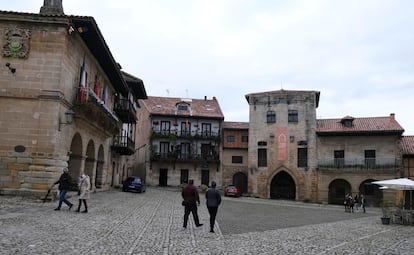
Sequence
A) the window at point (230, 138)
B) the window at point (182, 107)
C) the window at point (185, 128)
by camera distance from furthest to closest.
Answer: the window at point (182, 107) < the window at point (230, 138) < the window at point (185, 128)

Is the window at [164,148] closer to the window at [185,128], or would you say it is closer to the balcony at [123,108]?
the window at [185,128]

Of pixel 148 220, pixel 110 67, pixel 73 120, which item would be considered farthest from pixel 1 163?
pixel 110 67

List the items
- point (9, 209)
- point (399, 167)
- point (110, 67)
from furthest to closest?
1. point (399, 167)
2. point (110, 67)
3. point (9, 209)

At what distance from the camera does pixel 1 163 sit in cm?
1539

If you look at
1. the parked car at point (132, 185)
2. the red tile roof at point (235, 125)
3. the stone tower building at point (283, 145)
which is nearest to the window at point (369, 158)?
the stone tower building at point (283, 145)

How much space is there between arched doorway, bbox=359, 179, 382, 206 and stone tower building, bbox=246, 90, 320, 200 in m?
4.51

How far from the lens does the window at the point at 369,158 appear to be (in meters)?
35.2

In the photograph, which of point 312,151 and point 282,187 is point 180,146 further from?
point 312,151

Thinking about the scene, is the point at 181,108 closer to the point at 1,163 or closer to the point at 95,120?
the point at 95,120

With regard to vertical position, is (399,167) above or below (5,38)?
below

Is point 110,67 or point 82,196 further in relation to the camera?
point 110,67

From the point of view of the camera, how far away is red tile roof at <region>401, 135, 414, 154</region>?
34703mm

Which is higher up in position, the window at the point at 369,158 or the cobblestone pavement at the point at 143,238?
the window at the point at 369,158

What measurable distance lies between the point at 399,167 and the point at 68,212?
1227 inches
